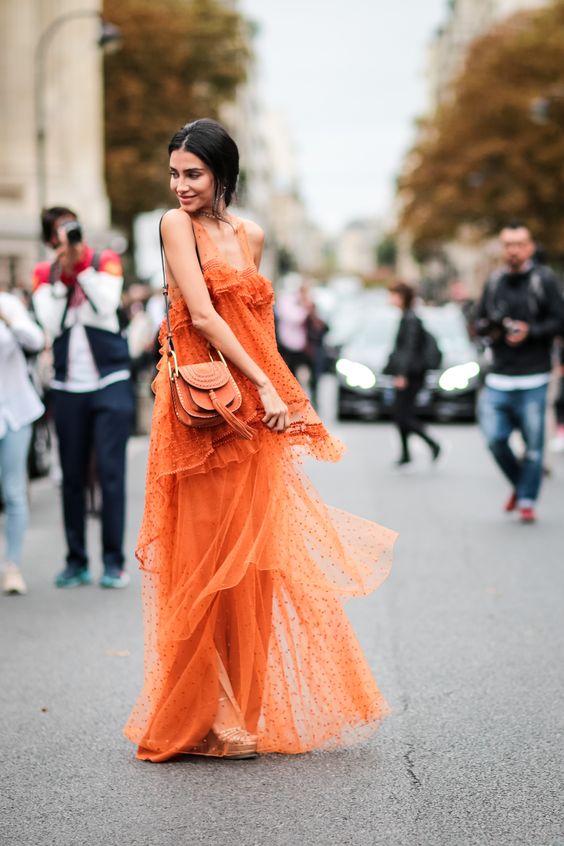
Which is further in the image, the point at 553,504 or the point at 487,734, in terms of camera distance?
the point at 553,504

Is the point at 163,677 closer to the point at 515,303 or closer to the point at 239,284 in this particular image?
the point at 239,284

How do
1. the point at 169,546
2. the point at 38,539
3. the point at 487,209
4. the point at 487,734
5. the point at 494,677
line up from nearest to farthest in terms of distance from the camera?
the point at 169,546 → the point at 487,734 → the point at 494,677 → the point at 38,539 → the point at 487,209

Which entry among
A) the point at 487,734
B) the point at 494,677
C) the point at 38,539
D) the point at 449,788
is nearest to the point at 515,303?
the point at 38,539

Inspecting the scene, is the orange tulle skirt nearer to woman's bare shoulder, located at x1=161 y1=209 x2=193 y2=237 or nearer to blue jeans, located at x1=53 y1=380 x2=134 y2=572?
woman's bare shoulder, located at x1=161 y1=209 x2=193 y2=237

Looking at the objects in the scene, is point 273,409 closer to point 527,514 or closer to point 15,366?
point 15,366

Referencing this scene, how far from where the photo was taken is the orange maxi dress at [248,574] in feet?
14.2

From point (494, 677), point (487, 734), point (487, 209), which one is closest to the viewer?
point (487, 734)

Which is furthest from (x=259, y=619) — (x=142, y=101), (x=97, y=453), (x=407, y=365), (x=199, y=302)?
(x=142, y=101)

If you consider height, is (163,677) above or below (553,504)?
above

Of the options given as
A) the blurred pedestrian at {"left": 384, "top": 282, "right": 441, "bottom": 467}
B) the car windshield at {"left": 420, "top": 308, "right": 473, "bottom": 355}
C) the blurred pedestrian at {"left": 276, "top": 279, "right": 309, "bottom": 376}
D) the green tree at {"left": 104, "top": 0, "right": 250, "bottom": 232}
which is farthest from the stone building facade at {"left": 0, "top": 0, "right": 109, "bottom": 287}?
the blurred pedestrian at {"left": 384, "top": 282, "right": 441, "bottom": 467}

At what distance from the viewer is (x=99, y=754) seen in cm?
456

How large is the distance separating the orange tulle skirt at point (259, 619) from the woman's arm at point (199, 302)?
21 centimetres

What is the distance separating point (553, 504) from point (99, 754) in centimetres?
725

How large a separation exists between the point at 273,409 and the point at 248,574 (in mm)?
545
